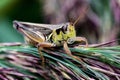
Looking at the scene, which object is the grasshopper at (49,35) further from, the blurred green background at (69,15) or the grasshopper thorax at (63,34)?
the blurred green background at (69,15)

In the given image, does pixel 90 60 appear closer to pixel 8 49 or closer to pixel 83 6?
pixel 8 49

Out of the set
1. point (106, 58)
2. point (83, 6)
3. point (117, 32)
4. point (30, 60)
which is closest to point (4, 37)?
point (83, 6)

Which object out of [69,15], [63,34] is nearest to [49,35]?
[63,34]

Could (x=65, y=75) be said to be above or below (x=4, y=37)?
below

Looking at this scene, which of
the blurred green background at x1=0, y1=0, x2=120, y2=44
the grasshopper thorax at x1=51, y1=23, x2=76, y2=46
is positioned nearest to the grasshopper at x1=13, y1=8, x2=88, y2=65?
the grasshopper thorax at x1=51, y1=23, x2=76, y2=46

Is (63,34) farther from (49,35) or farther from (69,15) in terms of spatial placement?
(69,15)

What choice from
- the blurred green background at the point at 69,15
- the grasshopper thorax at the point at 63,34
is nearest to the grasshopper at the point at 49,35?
the grasshopper thorax at the point at 63,34

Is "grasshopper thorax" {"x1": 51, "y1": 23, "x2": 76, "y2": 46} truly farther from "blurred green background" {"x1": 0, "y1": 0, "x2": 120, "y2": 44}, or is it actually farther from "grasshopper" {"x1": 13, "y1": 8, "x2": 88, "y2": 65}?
"blurred green background" {"x1": 0, "y1": 0, "x2": 120, "y2": 44}
